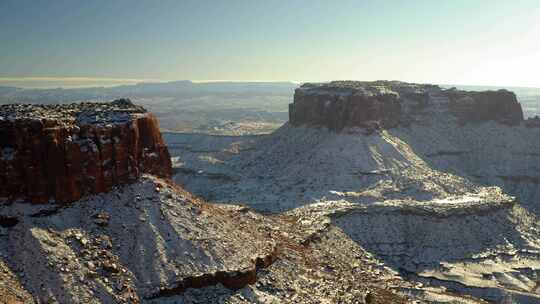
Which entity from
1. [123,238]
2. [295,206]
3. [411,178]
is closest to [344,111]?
[411,178]

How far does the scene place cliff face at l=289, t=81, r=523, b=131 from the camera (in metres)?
118

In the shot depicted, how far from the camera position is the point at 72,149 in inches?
1969

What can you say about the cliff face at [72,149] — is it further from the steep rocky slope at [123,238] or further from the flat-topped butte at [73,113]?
the steep rocky slope at [123,238]

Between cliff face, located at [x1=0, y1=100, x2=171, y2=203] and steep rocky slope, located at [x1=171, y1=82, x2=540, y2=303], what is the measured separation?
102 feet

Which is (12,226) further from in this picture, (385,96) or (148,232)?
(385,96)

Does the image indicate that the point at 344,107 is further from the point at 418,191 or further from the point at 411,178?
the point at 418,191

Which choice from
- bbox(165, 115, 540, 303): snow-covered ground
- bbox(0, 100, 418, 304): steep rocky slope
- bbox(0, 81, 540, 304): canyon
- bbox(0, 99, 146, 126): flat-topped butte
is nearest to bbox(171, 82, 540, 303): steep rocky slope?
bbox(165, 115, 540, 303): snow-covered ground

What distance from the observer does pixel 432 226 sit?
8325 cm

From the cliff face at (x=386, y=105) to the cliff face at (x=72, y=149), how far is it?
6829 cm

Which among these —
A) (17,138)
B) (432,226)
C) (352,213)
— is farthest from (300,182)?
(17,138)

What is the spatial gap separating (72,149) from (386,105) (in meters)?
89.8

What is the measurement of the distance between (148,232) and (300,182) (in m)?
55.3

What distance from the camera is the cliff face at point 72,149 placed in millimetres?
47219

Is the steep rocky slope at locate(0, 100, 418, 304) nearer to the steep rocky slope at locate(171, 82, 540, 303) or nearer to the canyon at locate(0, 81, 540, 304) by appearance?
the canyon at locate(0, 81, 540, 304)
